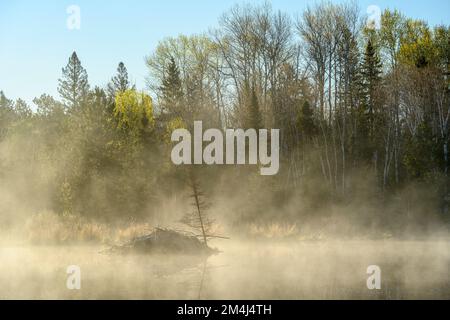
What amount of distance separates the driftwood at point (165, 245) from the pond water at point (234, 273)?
693 mm

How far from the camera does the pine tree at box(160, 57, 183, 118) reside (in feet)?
166

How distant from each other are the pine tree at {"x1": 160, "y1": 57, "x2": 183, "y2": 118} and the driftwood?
1145 inches

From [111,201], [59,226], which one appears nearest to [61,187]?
[111,201]

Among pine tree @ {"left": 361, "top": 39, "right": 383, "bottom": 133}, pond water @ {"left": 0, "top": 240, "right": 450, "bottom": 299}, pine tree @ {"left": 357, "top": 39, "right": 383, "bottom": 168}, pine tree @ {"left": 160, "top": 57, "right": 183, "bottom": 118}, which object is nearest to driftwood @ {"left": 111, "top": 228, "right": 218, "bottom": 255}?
pond water @ {"left": 0, "top": 240, "right": 450, "bottom": 299}

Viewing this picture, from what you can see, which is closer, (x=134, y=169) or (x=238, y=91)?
(x=134, y=169)

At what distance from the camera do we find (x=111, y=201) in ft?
102

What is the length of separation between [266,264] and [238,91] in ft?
109

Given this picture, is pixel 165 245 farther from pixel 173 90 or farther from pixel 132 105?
pixel 132 105

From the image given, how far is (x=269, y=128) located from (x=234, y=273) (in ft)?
102

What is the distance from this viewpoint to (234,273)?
1634 cm

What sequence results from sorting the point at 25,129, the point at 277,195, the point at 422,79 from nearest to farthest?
the point at 277,195 → the point at 422,79 → the point at 25,129

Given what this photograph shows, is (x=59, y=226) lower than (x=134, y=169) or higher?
lower

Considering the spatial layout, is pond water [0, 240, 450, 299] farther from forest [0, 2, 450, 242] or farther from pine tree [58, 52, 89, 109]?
pine tree [58, 52, 89, 109]

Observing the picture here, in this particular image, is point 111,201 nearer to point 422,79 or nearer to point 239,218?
point 239,218
